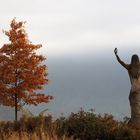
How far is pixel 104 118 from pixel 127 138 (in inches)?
75.4

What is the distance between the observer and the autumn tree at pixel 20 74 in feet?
148

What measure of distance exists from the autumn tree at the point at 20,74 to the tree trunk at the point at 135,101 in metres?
23.6

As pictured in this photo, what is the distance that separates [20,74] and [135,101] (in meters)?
25.0

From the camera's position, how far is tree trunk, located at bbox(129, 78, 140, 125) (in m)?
20.9

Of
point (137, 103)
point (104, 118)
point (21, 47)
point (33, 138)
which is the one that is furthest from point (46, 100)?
point (33, 138)

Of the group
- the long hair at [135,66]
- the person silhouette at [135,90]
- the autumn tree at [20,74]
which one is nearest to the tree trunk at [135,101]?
the person silhouette at [135,90]

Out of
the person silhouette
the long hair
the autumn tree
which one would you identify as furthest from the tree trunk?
the autumn tree

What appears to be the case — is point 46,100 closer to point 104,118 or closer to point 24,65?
point 24,65

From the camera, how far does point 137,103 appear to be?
21.3m

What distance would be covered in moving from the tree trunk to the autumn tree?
77.4 feet

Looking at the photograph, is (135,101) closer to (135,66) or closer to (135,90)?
(135,90)

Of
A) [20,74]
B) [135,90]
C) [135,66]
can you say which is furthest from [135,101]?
[20,74]

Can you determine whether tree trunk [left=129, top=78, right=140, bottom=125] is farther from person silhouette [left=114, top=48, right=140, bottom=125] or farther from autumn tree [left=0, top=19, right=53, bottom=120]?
autumn tree [left=0, top=19, right=53, bottom=120]

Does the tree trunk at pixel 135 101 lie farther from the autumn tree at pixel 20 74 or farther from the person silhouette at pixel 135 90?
the autumn tree at pixel 20 74
